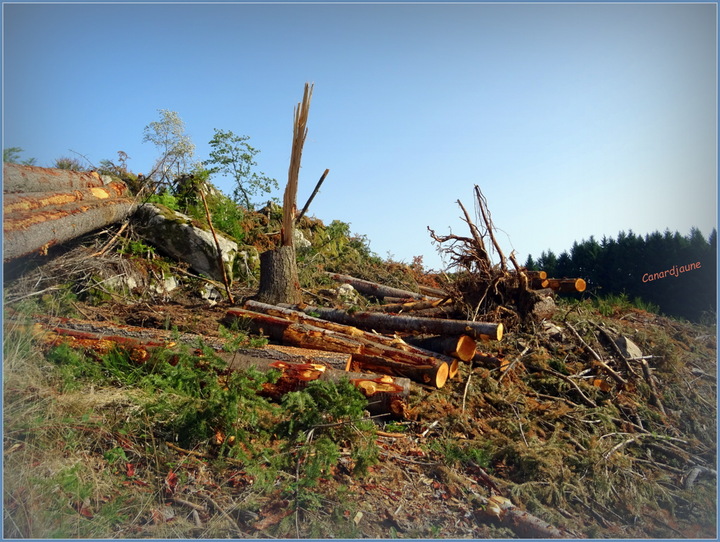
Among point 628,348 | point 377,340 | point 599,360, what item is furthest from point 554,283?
point 377,340

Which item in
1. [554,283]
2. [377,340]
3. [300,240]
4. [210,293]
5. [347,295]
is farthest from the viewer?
[300,240]

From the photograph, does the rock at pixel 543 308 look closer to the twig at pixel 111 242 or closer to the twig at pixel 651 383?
the twig at pixel 651 383

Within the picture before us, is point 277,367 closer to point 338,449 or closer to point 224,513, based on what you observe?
point 338,449

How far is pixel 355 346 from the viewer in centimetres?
580

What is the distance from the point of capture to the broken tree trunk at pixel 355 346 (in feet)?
18.4

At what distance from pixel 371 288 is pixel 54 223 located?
591 centimetres

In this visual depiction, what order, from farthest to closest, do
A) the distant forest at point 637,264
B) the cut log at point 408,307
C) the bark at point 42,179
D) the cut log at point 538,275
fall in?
the distant forest at point 637,264 < the cut log at point 408,307 < the cut log at point 538,275 < the bark at point 42,179

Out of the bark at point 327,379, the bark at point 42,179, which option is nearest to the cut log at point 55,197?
the bark at point 42,179

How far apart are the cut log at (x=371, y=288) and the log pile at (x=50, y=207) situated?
4.46 m

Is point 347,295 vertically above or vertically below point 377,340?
above

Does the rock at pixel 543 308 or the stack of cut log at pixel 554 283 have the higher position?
the stack of cut log at pixel 554 283

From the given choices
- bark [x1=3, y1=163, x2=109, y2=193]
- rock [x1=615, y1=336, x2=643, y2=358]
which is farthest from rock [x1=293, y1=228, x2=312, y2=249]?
rock [x1=615, y1=336, x2=643, y2=358]

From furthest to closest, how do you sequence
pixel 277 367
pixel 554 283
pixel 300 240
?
1. pixel 300 240
2. pixel 554 283
3. pixel 277 367

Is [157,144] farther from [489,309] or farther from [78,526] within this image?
[78,526]
